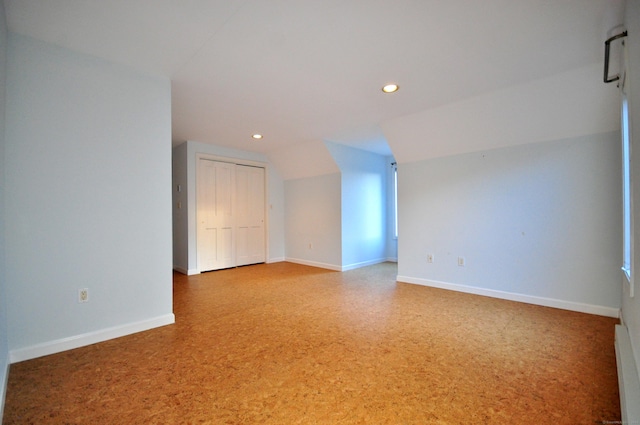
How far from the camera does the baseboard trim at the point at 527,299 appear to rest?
2854mm

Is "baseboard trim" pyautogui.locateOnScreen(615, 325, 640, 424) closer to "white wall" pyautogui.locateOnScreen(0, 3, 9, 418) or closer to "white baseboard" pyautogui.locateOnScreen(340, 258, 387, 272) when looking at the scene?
"white wall" pyautogui.locateOnScreen(0, 3, 9, 418)

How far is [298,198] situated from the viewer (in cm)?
618

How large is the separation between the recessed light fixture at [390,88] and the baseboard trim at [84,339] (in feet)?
10.2

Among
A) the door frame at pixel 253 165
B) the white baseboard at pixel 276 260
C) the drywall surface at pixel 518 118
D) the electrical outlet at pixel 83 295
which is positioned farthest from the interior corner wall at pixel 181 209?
the drywall surface at pixel 518 118

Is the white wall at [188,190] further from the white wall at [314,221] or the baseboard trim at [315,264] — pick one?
the baseboard trim at [315,264]

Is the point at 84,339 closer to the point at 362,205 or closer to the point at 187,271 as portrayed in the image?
the point at 187,271

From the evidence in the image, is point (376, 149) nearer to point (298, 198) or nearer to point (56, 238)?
point (298, 198)

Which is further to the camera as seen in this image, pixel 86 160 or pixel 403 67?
pixel 403 67

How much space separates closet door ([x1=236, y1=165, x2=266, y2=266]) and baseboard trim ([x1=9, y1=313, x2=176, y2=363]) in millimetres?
3148

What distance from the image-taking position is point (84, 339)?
7.43 feet

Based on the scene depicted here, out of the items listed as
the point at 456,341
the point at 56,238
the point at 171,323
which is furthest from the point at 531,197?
the point at 56,238

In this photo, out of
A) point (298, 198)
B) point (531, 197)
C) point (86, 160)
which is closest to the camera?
point (86, 160)

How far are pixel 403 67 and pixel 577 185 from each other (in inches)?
90.2

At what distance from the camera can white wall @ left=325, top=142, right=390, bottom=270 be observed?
5426mm
